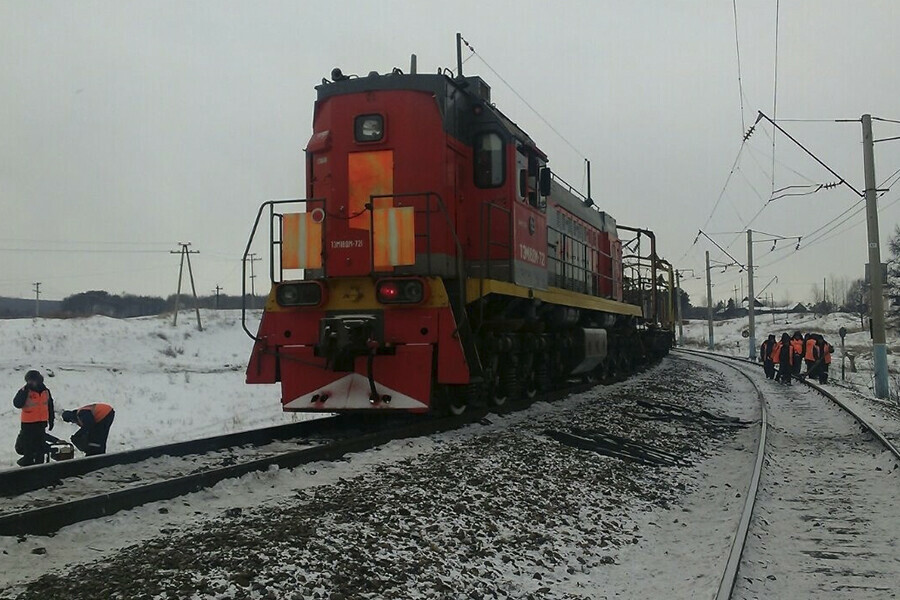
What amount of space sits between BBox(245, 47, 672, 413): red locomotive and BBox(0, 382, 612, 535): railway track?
0.45 meters

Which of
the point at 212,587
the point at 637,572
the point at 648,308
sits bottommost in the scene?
the point at 637,572

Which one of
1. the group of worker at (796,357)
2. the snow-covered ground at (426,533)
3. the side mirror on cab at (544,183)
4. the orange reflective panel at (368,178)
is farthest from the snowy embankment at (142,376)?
the group of worker at (796,357)

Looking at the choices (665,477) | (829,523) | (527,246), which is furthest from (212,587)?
(527,246)

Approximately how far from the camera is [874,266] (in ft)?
57.3

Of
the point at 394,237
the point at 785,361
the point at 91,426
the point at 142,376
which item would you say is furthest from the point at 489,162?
the point at 142,376

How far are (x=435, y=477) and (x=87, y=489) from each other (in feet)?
8.15

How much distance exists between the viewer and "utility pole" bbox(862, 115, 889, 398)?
17.2 m

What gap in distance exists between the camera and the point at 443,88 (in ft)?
30.1

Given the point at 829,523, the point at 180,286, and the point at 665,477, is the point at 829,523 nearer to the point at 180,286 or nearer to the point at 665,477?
the point at 665,477

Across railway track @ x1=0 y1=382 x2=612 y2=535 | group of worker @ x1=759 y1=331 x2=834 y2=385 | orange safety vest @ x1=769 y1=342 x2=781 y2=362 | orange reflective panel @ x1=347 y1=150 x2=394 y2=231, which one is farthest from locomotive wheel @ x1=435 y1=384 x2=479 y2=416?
orange safety vest @ x1=769 y1=342 x2=781 y2=362

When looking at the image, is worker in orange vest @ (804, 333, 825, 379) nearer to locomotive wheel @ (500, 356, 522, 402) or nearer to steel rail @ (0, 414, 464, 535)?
locomotive wheel @ (500, 356, 522, 402)

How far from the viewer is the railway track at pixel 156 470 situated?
171 inches

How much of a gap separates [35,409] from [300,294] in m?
3.23

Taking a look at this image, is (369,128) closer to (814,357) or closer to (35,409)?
(35,409)
